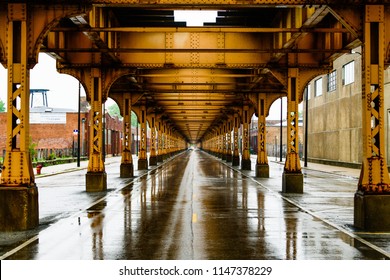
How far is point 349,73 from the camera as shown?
43.8 metres

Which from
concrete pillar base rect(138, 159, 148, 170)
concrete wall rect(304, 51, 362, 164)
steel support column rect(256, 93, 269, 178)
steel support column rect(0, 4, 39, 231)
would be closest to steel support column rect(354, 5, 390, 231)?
steel support column rect(0, 4, 39, 231)

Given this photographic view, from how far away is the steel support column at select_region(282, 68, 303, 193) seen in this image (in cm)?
2125

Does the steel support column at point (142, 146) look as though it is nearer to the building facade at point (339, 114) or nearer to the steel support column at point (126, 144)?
the steel support column at point (126, 144)

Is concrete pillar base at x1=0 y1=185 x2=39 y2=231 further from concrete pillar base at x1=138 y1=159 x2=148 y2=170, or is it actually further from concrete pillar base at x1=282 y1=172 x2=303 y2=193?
concrete pillar base at x1=138 y1=159 x2=148 y2=170

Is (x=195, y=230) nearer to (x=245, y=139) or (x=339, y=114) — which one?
(x=245, y=139)

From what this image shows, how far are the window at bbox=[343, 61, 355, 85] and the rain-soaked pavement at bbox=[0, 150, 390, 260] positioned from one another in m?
25.7

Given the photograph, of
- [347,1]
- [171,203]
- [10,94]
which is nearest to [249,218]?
[171,203]

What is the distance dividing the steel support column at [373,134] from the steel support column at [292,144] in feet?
29.3

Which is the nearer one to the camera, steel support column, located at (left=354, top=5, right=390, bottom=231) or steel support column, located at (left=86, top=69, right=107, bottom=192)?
steel support column, located at (left=354, top=5, right=390, bottom=231)

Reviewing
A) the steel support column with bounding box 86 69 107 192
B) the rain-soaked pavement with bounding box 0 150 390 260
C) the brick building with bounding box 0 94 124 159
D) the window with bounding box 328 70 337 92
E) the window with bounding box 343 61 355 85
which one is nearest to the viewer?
the rain-soaked pavement with bounding box 0 150 390 260

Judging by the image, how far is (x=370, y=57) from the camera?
40.0 ft

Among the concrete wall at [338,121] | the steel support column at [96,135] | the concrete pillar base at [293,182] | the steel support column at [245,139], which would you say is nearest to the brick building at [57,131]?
the steel support column at [245,139]

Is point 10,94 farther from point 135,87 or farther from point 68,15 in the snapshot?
point 135,87

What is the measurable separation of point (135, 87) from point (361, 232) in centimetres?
2197
